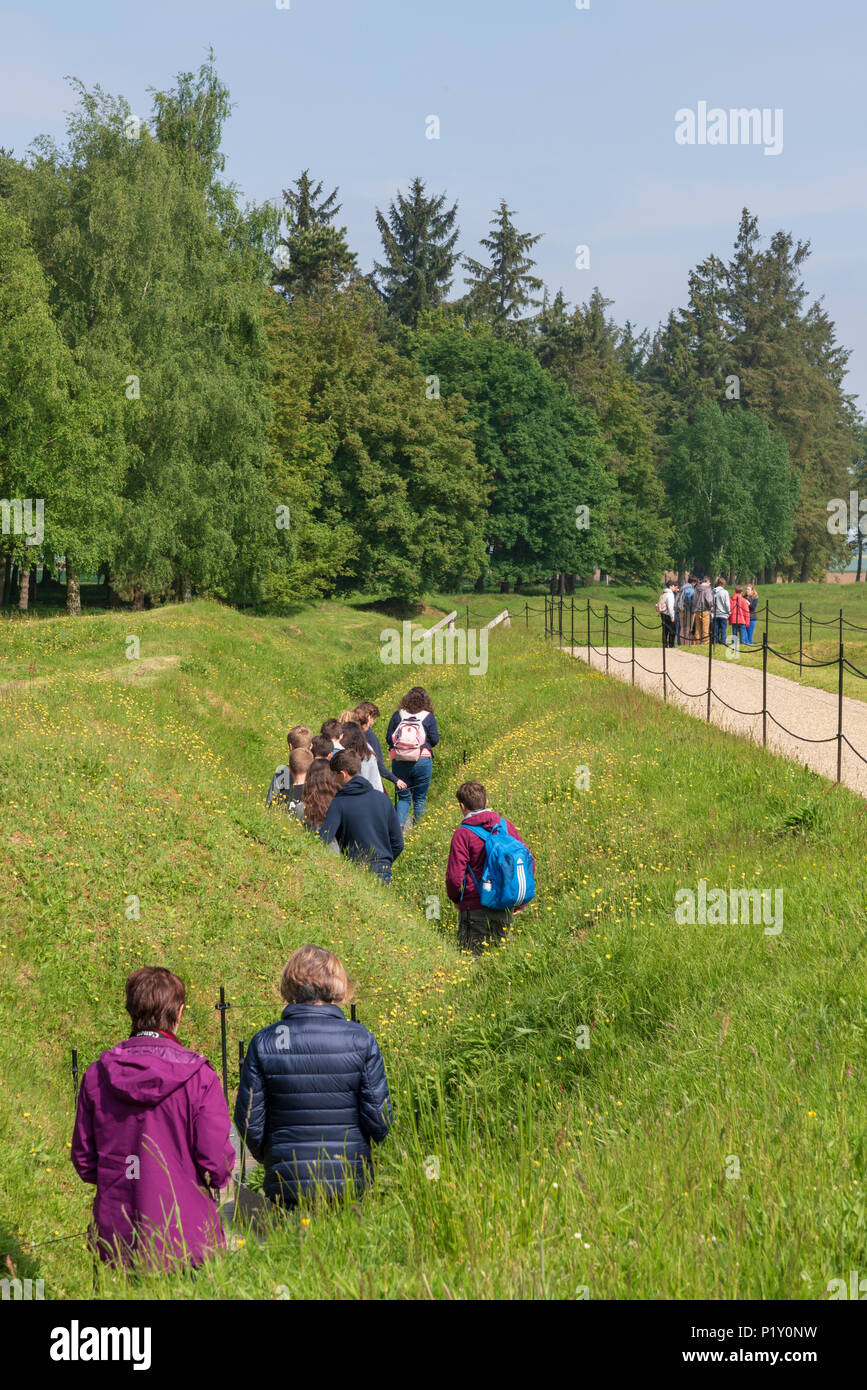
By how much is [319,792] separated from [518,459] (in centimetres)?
5429

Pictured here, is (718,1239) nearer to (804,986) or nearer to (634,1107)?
(634,1107)

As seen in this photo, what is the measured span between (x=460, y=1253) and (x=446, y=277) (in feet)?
261

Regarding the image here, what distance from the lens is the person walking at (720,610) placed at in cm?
3072

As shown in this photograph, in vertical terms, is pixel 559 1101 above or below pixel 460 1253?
below

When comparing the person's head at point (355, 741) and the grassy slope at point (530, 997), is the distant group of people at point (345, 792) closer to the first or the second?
the person's head at point (355, 741)

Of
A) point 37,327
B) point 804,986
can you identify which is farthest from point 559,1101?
point 37,327

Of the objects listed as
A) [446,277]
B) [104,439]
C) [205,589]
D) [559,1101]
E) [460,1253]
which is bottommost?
[559,1101]

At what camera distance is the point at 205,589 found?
4000 centimetres

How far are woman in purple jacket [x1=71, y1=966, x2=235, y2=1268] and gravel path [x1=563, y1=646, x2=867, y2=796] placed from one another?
9500mm

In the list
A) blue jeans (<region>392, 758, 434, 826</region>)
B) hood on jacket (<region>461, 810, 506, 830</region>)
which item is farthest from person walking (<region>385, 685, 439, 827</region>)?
hood on jacket (<region>461, 810, 506, 830</region>)

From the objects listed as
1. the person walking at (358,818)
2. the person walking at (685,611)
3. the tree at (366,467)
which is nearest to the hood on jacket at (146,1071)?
the person walking at (358,818)

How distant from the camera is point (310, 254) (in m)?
65.6

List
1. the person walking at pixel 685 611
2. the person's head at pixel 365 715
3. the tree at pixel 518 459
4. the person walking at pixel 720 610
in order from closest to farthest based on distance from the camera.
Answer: the person's head at pixel 365 715 → the person walking at pixel 720 610 → the person walking at pixel 685 611 → the tree at pixel 518 459

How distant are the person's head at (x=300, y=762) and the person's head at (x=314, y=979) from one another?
22.7 ft
